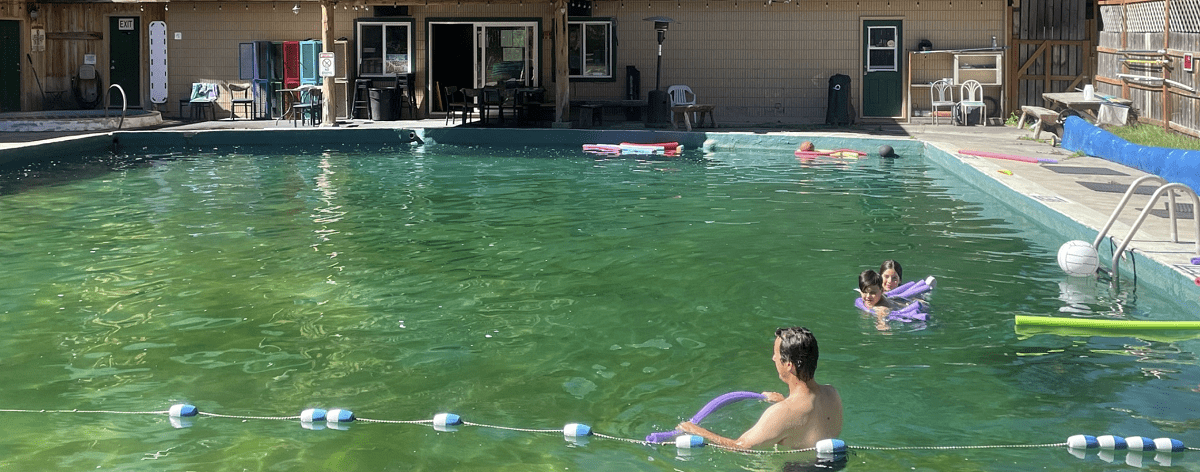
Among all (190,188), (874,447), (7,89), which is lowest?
(874,447)

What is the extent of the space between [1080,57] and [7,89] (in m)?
20.6

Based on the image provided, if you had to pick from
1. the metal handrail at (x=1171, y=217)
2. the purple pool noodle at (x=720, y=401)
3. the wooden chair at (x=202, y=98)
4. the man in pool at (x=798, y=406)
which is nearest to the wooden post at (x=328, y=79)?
the wooden chair at (x=202, y=98)

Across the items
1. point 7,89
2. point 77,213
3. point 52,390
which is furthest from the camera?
point 7,89

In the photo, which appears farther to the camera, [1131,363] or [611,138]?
[611,138]

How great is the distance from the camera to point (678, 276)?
382 inches

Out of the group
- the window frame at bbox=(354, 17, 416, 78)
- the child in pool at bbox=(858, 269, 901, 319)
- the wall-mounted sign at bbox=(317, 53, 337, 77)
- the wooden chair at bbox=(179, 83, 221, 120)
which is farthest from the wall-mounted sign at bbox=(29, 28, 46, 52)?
the child in pool at bbox=(858, 269, 901, 319)

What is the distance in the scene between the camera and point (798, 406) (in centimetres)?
517

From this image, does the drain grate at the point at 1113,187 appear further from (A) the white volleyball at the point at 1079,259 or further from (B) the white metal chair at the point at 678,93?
(B) the white metal chair at the point at 678,93

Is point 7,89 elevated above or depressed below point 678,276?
above

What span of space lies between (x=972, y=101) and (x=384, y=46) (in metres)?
11.2

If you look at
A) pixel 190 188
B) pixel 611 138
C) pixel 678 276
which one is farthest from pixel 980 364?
pixel 611 138

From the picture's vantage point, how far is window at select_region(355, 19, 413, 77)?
24.1 m

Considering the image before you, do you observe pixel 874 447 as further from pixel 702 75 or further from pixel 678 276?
pixel 702 75

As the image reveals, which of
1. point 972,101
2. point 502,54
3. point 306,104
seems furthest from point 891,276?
point 502,54
